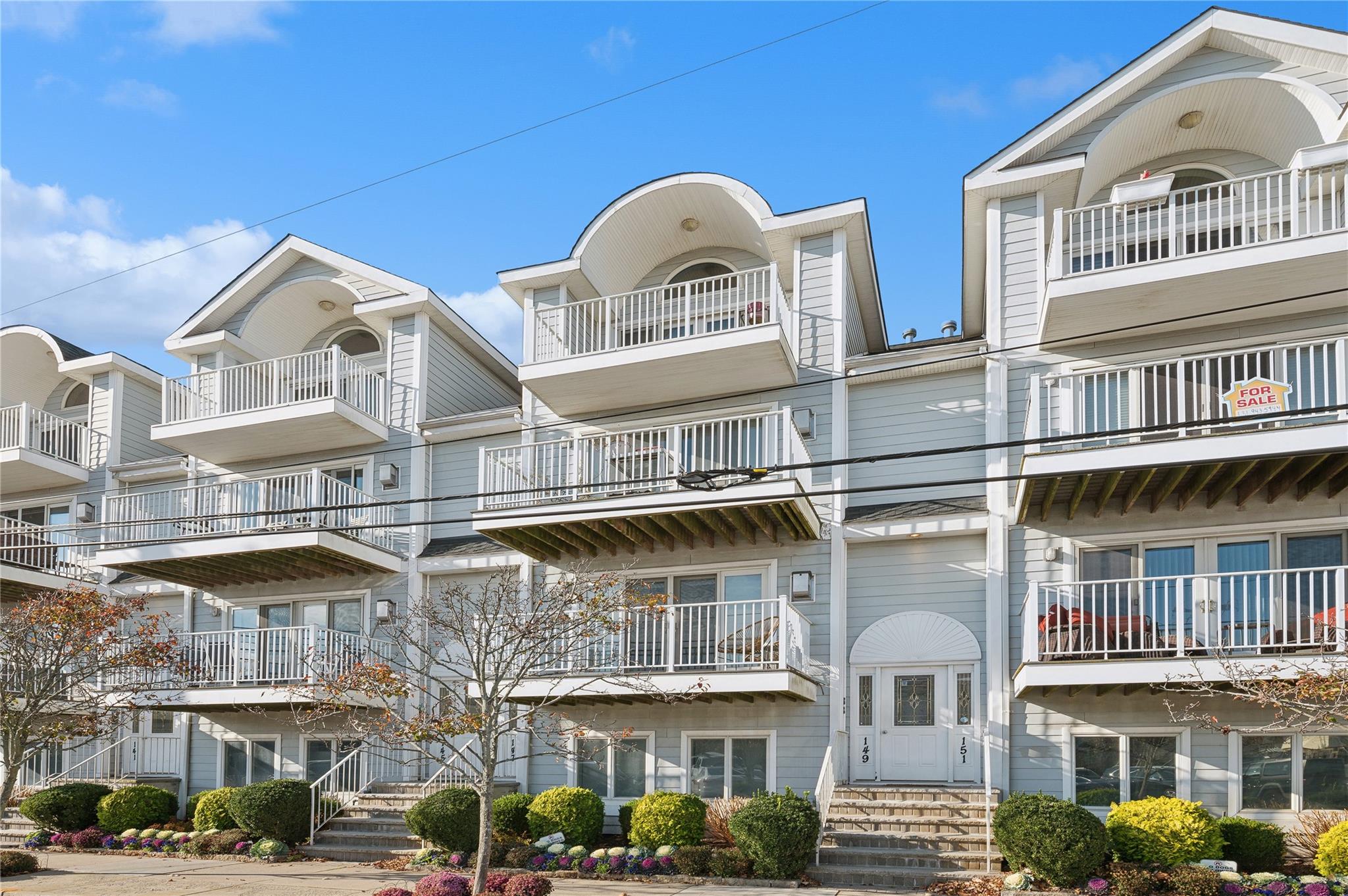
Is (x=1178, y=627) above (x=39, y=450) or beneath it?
beneath

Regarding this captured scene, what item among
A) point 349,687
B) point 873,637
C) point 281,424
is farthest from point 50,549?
point 873,637

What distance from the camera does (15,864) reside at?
14414mm

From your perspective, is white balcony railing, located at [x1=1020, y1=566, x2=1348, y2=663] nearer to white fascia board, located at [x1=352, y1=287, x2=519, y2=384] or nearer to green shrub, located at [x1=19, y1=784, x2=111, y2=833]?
white fascia board, located at [x1=352, y1=287, x2=519, y2=384]

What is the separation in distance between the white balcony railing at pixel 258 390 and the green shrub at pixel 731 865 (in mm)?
10289

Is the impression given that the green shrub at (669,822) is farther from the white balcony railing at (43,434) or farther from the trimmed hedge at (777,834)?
the white balcony railing at (43,434)

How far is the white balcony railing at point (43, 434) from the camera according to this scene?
22470mm

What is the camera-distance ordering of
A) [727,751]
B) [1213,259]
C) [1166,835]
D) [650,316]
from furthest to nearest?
[650,316], [727,751], [1213,259], [1166,835]

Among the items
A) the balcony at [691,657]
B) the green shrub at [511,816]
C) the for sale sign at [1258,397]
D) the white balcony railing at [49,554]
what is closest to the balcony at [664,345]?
the balcony at [691,657]

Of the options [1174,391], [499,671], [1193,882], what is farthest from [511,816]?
[1174,391]

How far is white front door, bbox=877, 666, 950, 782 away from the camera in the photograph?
15.2 m

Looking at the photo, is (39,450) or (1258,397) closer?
(1258,397)

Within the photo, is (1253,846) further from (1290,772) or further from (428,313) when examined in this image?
(428,313)

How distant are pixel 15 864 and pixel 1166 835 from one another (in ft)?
46.3

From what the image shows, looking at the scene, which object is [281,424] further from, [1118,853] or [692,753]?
[1118,853]
